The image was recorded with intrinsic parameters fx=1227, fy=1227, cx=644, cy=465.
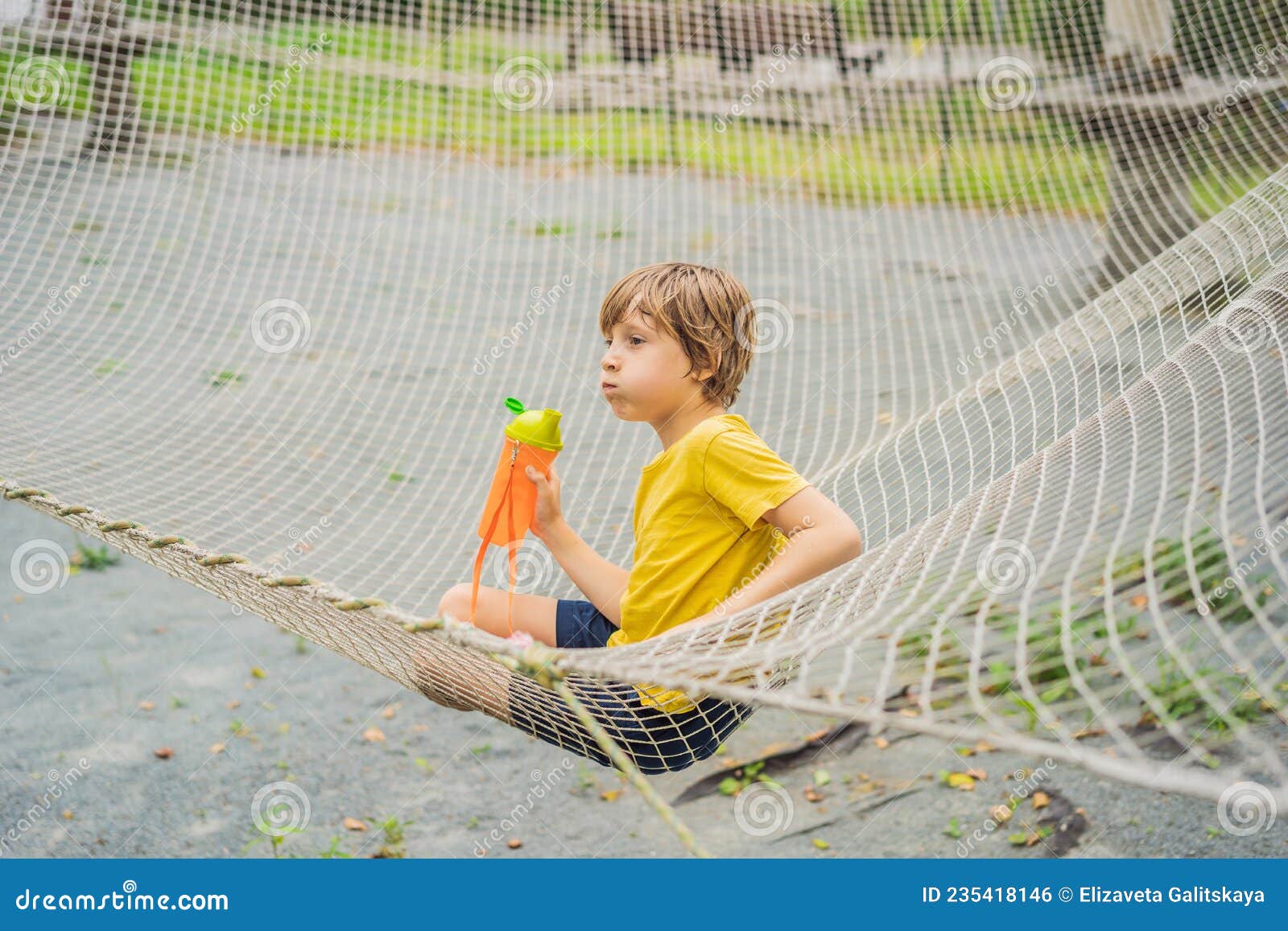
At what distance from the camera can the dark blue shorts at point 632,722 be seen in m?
1.33

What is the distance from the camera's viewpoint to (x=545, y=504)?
1526mm

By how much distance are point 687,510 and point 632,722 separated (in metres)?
0.25

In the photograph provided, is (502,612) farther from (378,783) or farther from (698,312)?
(378,783)

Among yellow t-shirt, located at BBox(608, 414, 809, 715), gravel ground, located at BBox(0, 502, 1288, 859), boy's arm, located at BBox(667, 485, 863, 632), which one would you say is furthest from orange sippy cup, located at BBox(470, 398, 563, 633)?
gravel ground, located at BBox(0, 502, 1288, 859)

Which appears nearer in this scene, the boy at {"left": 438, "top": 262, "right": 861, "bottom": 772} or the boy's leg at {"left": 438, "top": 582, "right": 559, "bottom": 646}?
the boy at {"left": 438, "top": 262, "right": 861, "bottom": 772}

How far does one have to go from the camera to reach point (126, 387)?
2967 mm

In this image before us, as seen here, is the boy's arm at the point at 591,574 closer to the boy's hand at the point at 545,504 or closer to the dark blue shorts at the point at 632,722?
the boy's hand at the point at 545,504

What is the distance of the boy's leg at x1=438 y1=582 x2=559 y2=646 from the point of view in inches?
64.9

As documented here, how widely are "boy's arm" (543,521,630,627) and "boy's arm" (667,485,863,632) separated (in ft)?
0.99

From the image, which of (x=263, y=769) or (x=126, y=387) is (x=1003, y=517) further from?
(x=126, y=387)

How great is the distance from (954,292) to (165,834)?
296cm

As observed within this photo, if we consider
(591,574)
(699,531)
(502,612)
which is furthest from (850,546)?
(502,612)

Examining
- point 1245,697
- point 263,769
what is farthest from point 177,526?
point 1245,697

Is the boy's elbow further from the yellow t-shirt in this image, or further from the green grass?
the green grass
